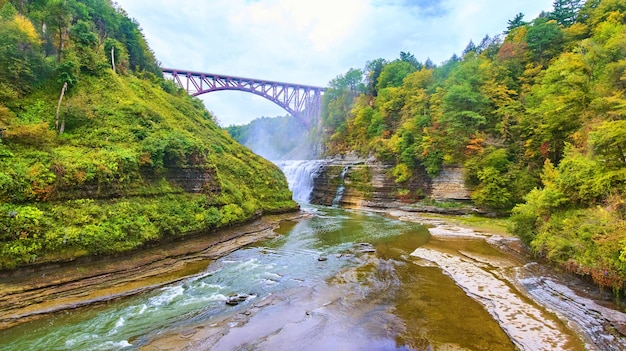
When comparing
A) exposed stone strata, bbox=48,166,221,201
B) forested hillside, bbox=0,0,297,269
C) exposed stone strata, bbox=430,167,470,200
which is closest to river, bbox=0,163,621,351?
forested hillside, bbox=0,0,297,269

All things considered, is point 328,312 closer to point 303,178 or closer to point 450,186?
point 450,186

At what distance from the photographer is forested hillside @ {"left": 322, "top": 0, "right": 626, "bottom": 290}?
37.0 ft

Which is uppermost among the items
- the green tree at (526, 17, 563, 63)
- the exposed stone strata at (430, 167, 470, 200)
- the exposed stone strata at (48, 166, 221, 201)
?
the green tree at (526, 17, 563, 63)

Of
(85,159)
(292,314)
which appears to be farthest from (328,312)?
(85,159)

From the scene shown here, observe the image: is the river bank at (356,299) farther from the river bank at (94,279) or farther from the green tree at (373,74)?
the green tree at (373,74)

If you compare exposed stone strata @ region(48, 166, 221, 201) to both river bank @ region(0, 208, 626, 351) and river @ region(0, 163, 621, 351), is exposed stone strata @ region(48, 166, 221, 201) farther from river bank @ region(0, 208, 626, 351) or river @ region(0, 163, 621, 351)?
river @ region(0, 163, 621, 351)

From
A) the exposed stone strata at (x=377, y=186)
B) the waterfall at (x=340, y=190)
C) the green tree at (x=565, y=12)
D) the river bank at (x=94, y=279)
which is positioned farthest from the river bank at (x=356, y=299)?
the green tree at (x=565, y=12)

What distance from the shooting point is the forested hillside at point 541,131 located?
37.0 ft

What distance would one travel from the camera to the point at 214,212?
1828 centimetres

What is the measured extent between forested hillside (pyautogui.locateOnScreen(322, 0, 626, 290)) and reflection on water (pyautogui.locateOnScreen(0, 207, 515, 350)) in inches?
204

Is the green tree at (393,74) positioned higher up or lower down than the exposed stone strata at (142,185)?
higher up

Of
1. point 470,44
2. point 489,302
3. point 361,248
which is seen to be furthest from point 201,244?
point 470,44

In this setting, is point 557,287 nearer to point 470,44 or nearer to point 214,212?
point 214,212

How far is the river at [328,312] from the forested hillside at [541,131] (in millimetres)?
2563
